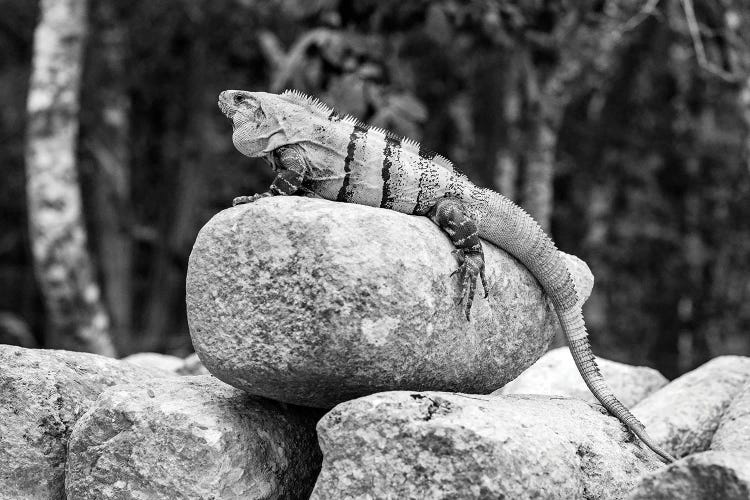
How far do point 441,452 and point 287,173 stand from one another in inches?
74.9

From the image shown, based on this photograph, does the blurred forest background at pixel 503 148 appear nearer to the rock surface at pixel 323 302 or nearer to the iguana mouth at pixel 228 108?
the iguana mouth at pixel 228 108

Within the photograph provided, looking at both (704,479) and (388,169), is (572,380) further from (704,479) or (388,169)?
(704,479)

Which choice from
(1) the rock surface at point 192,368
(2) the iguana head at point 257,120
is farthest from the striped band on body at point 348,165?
(1) the rock surface at point 192,368

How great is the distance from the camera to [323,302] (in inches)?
184

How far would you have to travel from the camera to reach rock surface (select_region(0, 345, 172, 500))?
17.8ft

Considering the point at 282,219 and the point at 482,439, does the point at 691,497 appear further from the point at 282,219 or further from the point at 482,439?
the point at 282,219

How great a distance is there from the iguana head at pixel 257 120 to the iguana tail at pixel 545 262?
1314 mm

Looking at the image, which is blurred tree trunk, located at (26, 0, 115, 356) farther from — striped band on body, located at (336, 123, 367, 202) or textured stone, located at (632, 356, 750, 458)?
textured stone, located at (632, 356, 750, 458)

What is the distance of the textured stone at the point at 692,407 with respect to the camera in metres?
6.34

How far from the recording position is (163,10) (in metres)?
15.6

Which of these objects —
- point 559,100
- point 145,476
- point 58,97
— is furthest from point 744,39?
point 145,476

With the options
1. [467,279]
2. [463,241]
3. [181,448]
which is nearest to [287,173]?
[463,241]

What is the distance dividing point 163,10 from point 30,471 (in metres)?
11.7

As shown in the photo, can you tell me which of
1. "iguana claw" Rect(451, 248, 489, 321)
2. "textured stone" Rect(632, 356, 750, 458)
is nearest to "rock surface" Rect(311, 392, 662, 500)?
"iguana claw" Rect(451, 248, 489, 321)
